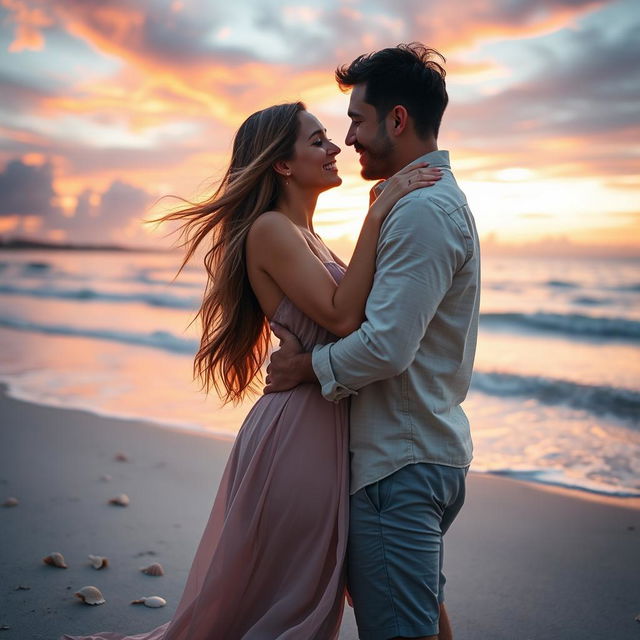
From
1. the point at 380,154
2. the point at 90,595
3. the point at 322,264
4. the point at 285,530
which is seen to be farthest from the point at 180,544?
the point at 380,154

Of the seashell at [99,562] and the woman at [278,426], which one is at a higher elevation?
the woman at [278,426]

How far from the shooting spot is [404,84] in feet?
8.06

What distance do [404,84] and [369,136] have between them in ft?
0.73

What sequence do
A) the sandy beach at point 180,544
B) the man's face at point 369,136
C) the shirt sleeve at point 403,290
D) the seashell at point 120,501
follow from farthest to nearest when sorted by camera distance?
the seashell at point 120,501 < the sandy beach at point 180,544 < the man's face at point 369,136 < the shirt sleeve at point 403,290

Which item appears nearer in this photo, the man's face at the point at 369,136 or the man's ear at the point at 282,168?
the man's face at the point at 369,136

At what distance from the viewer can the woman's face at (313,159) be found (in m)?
2.90

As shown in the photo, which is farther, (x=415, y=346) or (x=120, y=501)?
(x=120, y=501)

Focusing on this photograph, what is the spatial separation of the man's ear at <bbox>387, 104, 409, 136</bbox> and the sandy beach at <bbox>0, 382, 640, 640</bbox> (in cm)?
252

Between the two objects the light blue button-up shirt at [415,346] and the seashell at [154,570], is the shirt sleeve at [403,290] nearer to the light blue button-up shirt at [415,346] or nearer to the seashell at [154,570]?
the light blue button-up shirt at [415,346]

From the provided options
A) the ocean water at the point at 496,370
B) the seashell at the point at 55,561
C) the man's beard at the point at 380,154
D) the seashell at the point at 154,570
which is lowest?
the seashell at the point at 154,570

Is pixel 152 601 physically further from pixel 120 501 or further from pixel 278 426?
pixel 278 426

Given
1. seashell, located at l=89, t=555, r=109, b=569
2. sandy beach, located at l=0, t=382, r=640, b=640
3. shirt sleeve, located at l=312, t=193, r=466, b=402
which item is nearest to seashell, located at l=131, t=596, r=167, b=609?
sandy beach, located at l=0, t=382, r=640, b=640

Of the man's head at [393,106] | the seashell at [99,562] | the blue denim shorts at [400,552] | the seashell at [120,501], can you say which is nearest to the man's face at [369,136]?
the man's head at [393,106]

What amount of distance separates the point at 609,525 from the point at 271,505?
3.38 m
